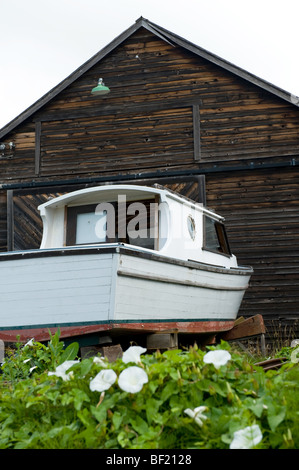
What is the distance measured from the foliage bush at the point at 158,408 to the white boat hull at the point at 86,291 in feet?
10.7

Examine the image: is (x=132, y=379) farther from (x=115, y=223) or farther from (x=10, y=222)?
(x=10, y=222)

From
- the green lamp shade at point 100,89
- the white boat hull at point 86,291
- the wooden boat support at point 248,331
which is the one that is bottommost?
the white boat hull at point 86,291

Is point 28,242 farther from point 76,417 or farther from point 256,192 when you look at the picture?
point 76,417

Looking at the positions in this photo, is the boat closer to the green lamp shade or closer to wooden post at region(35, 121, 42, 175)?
the green lamp shade

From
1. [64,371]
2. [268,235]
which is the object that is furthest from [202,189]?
[64,371]

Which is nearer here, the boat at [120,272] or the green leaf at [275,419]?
the green leaf at [275,419]

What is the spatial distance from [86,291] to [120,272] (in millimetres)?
444

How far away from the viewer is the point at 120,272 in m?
7.02

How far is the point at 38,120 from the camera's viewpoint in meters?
14.6

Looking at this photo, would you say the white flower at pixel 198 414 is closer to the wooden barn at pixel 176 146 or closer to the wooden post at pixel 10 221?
the wooden barn at pixel 176 146

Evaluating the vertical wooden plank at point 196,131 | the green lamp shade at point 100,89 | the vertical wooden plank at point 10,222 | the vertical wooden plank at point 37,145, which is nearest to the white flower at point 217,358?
the vertical wooden plank at point 196,131

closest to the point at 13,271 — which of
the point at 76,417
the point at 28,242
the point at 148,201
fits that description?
the point at 148,201

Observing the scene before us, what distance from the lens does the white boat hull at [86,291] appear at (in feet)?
23.0

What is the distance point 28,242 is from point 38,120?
2870 mm
